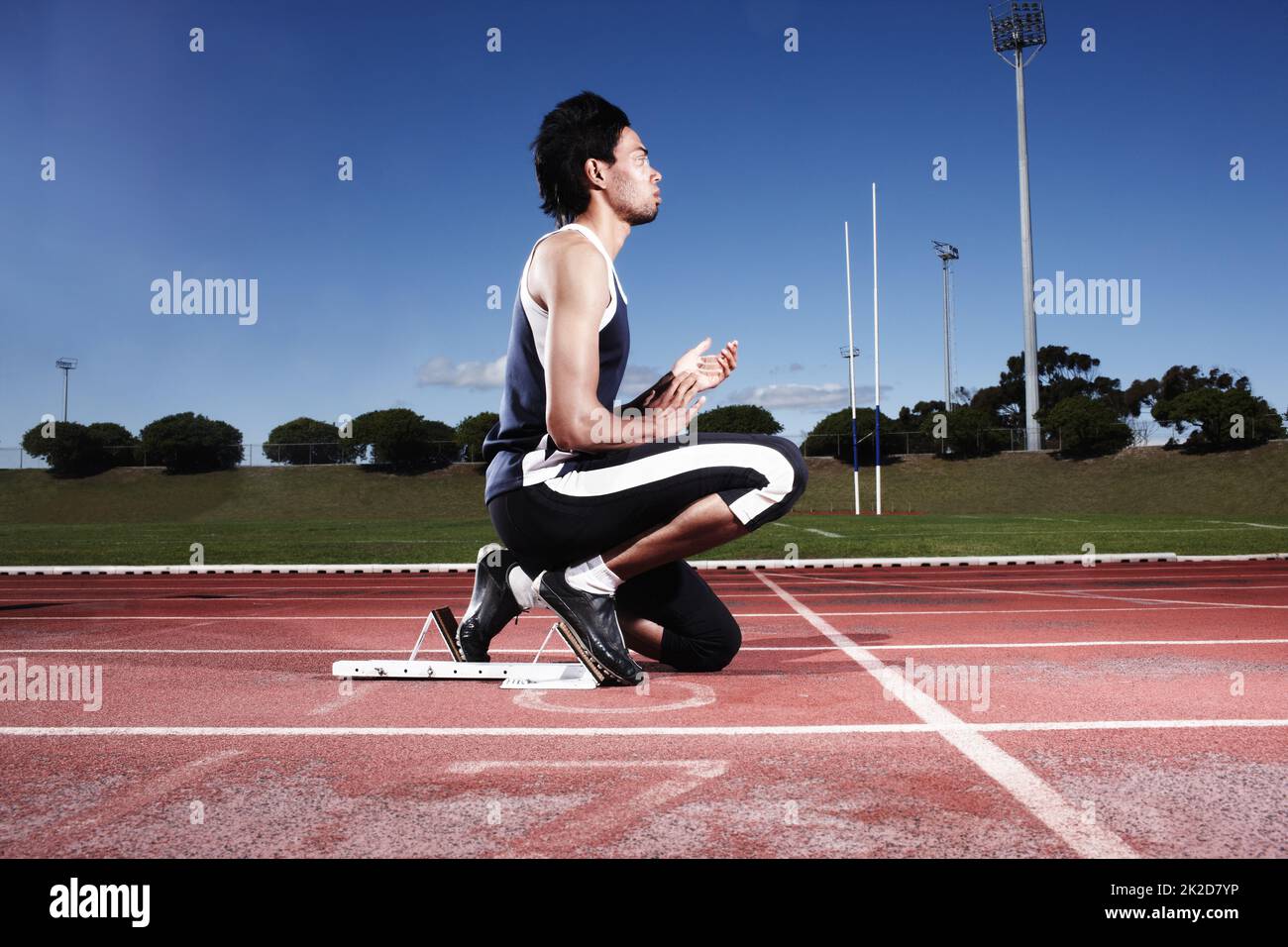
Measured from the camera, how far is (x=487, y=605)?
14.5 feet

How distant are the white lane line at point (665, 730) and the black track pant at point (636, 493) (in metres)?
0.73

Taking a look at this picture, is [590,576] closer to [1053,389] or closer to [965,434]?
[965,434]

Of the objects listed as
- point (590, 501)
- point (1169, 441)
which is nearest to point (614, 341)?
point (590, 501)

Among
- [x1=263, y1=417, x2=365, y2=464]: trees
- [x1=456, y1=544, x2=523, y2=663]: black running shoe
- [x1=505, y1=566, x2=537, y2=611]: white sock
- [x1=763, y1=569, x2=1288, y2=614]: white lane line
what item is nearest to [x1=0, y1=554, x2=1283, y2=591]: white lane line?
[x1=763, y1=569, x2=1288, y2=614]: white lane line

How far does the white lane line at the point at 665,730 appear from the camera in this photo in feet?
11.2

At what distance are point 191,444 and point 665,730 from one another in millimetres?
66767

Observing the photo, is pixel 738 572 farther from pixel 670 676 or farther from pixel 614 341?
pixel 614 341

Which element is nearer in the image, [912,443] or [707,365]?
[707,365]

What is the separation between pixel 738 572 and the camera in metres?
12.8

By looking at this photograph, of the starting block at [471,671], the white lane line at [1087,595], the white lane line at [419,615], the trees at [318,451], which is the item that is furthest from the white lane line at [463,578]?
the trees at [318,451]

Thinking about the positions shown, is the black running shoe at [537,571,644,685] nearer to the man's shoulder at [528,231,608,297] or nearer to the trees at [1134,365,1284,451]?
the man's shoulder at [528,231,608,297]

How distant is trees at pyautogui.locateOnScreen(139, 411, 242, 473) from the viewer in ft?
207

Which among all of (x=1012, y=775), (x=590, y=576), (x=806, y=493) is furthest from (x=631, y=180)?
(x=806, y=493)

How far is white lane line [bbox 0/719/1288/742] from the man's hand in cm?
132
